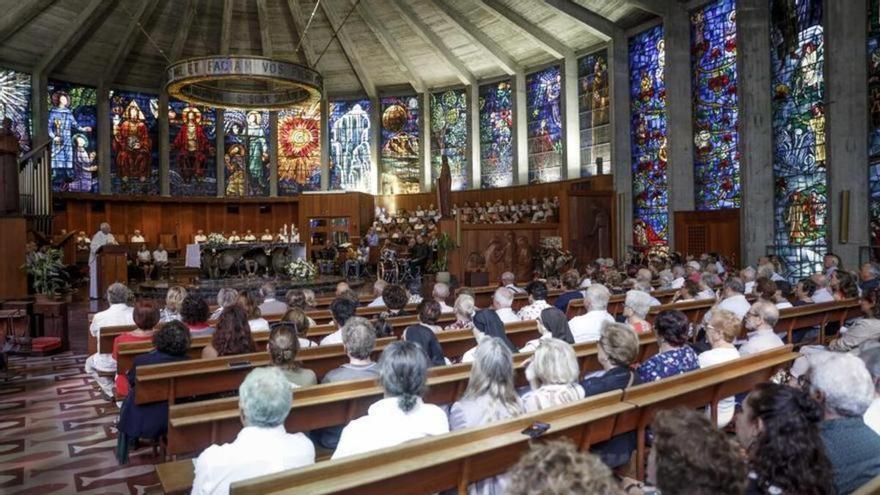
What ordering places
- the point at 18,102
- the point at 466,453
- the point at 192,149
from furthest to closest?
the point at 192,149 → the point at 18,102 → the point at 466,453

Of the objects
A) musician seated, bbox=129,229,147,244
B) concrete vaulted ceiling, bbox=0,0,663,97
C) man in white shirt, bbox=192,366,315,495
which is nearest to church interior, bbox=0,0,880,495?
man in white shirt, bbox=192,366,315,495

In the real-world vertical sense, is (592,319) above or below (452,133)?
below

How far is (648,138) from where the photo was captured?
1747cm

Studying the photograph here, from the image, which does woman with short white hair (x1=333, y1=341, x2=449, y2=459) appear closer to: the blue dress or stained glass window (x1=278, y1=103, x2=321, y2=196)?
the blue dress

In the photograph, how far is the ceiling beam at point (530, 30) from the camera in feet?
61.2

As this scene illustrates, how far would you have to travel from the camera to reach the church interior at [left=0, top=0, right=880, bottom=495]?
2.56 meters

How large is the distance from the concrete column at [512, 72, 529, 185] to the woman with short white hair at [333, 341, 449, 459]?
19.0 metres

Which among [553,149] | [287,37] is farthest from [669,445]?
[287,37]

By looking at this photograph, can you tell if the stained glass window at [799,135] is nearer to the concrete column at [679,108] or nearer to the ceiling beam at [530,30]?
the concrete column at [679,108]

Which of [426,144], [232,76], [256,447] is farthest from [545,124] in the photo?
[256,447]

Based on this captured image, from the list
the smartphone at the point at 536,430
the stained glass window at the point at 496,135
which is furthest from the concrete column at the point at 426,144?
the smartphone at the point at 536,430

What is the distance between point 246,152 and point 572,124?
11.7 metres

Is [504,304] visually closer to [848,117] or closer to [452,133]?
[848,117]

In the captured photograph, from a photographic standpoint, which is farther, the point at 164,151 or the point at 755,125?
the point at 164,151
